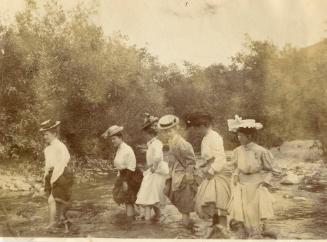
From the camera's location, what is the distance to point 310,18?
16.1ft

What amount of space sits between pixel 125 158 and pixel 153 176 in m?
0.30

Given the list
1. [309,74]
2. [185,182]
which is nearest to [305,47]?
[309,74]

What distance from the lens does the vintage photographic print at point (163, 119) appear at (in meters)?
4.91

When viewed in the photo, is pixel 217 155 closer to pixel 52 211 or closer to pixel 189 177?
pixel 189 177

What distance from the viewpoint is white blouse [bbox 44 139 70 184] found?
5.09 m

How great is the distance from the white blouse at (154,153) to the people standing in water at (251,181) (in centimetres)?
65

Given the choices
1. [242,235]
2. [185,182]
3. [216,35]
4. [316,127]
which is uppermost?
[216,35]

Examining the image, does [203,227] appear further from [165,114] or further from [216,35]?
[216,35]

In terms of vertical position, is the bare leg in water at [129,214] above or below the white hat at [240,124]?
below

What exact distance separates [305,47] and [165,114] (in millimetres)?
1377

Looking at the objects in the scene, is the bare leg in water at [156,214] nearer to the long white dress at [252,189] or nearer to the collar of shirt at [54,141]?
the long white dress at [252,189]

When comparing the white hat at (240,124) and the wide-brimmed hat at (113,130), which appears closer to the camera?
the white hat at (240,124)

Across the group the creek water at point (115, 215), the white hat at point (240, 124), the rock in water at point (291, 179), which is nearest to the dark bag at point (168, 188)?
the creek water at point (115, 215)

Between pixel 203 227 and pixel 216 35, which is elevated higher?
pixel 216 35
